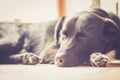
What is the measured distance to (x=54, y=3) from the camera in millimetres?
1713

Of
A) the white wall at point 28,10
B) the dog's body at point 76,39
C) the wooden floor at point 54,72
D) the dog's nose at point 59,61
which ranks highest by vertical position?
the white wall at point 28,10

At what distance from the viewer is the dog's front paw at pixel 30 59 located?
5.47 ft

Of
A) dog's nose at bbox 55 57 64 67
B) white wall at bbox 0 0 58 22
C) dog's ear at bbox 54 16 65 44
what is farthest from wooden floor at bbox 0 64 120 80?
white wall at bbox 0 0 58 22

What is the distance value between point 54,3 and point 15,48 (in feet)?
1.31

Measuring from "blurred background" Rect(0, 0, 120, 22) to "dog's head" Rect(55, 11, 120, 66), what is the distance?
8cm

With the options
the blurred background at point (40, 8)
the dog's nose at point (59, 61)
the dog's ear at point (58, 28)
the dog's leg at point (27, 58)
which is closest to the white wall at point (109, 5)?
the blurred background at point (40, 8)

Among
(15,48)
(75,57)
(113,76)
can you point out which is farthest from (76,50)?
(15,48)

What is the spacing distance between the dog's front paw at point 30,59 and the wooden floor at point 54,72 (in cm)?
3

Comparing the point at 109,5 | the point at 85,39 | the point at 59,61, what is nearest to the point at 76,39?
the point at 85,39

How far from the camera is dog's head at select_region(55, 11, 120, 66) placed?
1614mm

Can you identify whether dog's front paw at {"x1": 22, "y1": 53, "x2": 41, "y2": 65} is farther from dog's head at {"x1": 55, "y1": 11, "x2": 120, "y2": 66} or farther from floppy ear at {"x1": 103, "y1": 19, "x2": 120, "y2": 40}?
floppy ear at {"x1": 103, "y1": 19, "x2": 120, "y2": 40}

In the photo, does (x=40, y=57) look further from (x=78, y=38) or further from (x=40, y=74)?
(x=78, y=38)

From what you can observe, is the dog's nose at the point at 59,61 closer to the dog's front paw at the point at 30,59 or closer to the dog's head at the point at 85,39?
the dog's head at the point at 85,39

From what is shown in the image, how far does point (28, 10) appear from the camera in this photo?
173 cm
